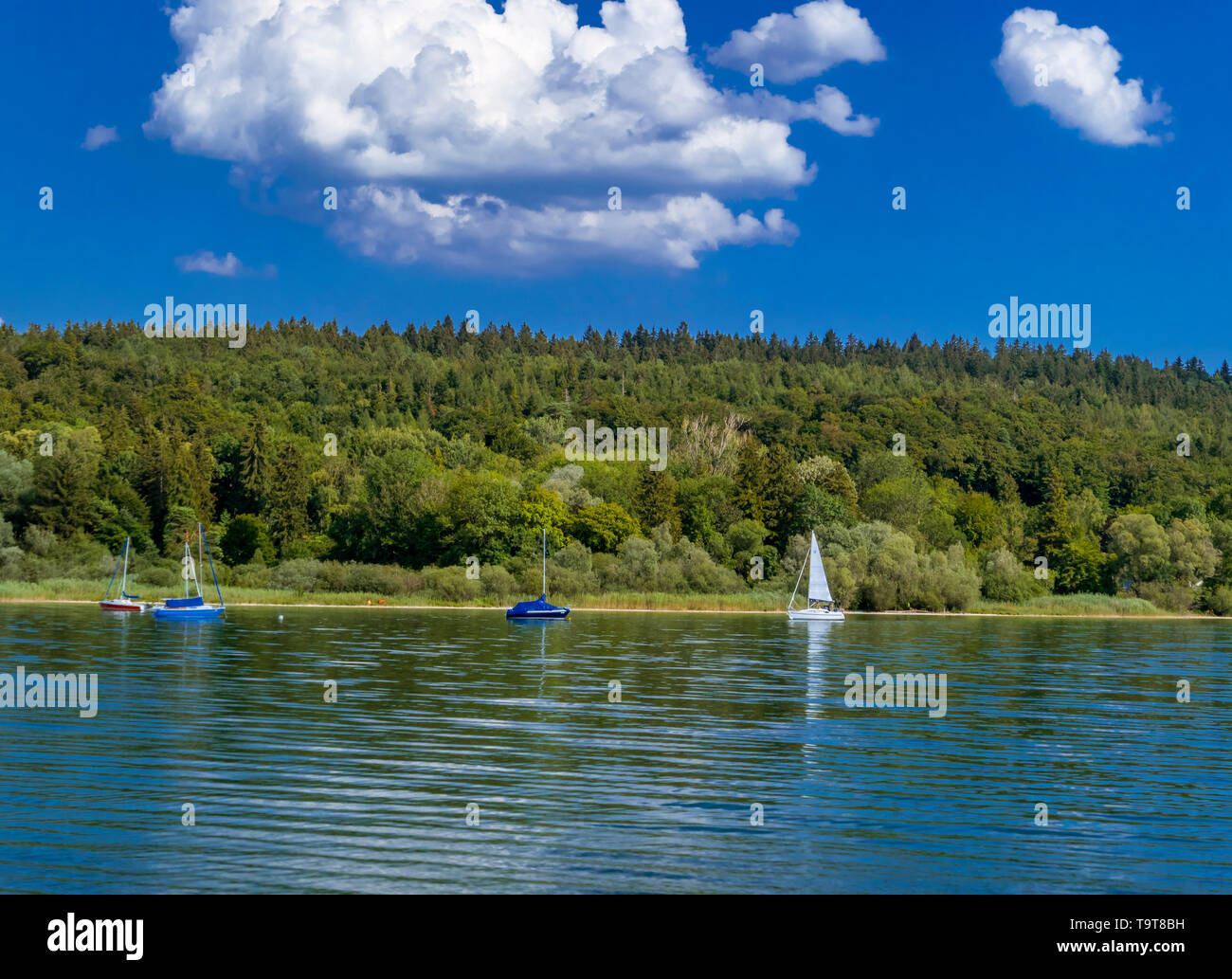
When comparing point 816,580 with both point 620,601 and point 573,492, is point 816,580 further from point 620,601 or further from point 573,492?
point 573,492

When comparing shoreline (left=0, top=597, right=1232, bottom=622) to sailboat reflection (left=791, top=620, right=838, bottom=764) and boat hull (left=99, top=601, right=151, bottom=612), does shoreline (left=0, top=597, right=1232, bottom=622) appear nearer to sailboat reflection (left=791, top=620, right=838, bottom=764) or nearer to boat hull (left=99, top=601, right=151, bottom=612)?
boat hull (left=99, top=601, right=151, bottom=612)

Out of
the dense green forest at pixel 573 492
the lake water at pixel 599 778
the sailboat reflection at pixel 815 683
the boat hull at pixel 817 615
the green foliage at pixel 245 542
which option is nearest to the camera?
the lake water at pixel 599 778

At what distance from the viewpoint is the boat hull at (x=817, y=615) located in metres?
93.1

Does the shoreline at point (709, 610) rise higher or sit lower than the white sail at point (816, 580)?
lower

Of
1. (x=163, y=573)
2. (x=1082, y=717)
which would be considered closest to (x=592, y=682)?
(x=1082, y=717)

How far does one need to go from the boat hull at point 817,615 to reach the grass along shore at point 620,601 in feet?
→ 47.8

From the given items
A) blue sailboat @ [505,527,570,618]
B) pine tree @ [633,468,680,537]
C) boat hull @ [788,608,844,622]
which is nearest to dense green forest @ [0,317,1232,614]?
pine tree @ [633,468,680,537]

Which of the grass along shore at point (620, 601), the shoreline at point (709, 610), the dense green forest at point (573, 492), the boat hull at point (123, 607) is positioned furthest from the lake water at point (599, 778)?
the dense green forest at point (573, 492)

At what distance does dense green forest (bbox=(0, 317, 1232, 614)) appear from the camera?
378ft

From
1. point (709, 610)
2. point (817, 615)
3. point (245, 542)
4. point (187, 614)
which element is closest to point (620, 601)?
point (709, 610)

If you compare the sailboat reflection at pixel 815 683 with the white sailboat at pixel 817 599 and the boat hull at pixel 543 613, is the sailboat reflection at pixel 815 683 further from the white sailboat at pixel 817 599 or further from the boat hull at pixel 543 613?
the boat hull at pixel 543 613

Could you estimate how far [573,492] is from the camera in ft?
431
